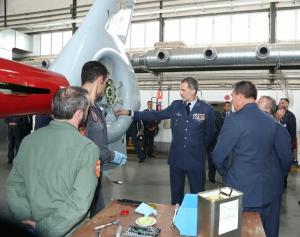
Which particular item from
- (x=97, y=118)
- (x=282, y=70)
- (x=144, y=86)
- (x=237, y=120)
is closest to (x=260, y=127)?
(x=237, y=120)

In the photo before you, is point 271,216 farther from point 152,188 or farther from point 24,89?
point 152,188

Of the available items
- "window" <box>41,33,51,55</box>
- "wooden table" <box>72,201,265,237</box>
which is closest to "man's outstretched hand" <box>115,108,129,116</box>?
"wooden table" <box>72,201,265,237</box>

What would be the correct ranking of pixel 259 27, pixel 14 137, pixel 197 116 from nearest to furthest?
pixel 197 116, pixel 14 137, pixel 259 27

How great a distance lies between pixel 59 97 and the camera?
1.48 meters

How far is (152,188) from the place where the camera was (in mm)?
4973

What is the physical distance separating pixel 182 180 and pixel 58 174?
1.90 meters

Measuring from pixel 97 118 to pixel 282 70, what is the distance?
7.15m

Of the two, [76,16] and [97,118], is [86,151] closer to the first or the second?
[97,118]

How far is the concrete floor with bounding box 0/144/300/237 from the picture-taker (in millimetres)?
3723

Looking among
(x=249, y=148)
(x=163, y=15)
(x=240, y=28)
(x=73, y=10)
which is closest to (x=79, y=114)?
(x=249, y=148)

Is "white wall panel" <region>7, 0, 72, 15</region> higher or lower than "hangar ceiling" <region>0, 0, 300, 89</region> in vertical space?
higher

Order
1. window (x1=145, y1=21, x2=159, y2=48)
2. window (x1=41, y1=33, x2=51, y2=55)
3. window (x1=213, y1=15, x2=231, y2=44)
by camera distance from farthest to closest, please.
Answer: window (x1=41, y1=33, x2=51, y2=55), window (x1=145, y1=21, x2=159, y2=48), window (x1=213, y1=15, x2=231, y2=44)

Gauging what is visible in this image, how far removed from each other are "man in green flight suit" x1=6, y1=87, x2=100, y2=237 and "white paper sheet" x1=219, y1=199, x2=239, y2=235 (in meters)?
0.55

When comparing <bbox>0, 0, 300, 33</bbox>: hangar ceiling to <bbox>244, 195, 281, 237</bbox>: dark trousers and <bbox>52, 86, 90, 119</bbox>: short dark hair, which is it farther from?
<bbox>52, 86, 90, 119</bbox>: short dark hair
